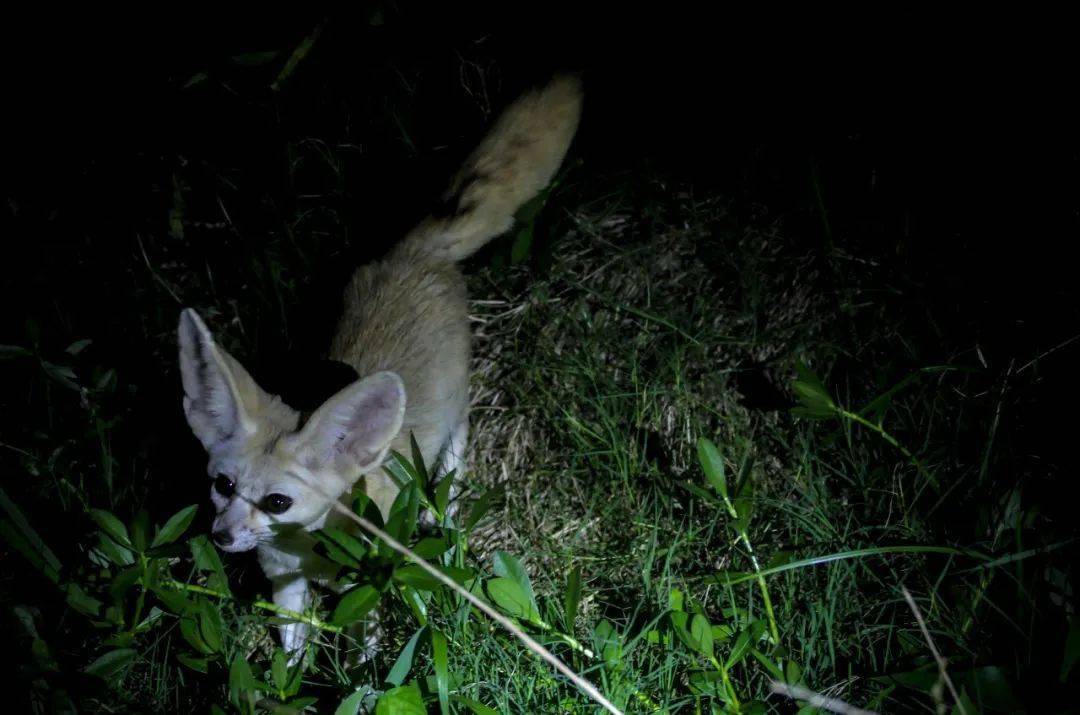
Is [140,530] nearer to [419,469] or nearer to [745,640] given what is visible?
[419,469]

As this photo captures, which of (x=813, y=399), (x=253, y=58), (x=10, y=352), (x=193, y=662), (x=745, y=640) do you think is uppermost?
(x=253, y=58)

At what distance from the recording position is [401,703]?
1.96 metres

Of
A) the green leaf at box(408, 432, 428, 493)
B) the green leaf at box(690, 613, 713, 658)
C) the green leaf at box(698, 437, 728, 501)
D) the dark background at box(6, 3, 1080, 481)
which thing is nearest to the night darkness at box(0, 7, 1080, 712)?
the dark background at box(6, 3, 1080, 481)

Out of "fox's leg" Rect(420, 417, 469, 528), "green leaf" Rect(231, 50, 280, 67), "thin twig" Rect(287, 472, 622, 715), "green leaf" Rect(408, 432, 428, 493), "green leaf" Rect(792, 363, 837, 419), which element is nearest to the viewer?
"thin twig" Rect(287, 472, 622, 715)

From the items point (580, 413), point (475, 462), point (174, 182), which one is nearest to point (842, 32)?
point (580, 413)

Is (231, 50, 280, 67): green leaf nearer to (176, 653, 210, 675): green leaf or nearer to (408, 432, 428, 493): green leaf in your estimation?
(408, 432, 428, 493): green leaf

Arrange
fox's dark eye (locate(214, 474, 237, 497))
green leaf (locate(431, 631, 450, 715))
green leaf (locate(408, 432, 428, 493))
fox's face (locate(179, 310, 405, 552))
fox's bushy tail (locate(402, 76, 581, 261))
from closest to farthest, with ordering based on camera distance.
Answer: green leaf (locate(431, 631, 450, 715)), green leaf (locate(408, 432, 428, 493)), fox's face (locate(179, 310, 405, 552)), fox's dark eye (locate(214, 474, 237, 497)), fox's bushy tail (locate(402, 76, 581, 261))

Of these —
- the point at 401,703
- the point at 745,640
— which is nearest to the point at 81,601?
the point at 401,703

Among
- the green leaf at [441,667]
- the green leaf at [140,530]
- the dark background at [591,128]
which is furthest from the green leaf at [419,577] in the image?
the dark background at [591,128]

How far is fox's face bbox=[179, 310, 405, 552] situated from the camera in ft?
7.99

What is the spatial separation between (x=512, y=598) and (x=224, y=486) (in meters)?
1.12

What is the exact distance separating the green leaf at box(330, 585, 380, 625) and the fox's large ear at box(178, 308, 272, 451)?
0.80m

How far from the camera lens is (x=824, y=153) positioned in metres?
3.49

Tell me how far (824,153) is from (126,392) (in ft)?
10.6
